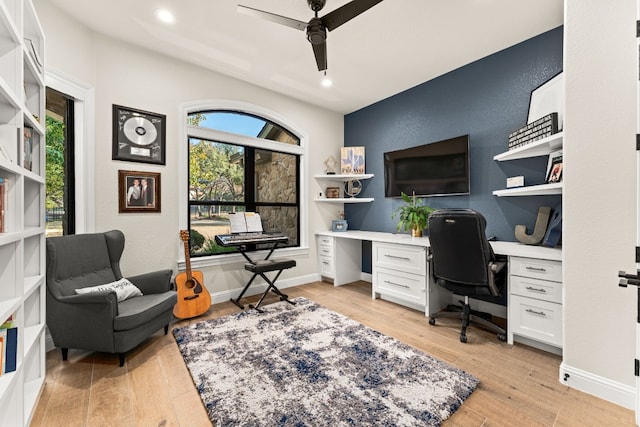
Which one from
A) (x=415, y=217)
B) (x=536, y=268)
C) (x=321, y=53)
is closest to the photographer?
(x=536, y=268)

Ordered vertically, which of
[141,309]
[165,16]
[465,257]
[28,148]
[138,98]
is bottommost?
[141,309]

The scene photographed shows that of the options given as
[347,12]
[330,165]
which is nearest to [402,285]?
[330,165]

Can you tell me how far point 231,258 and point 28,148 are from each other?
223 centimetres

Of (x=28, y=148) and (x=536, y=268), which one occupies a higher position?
(x=28, y=148)

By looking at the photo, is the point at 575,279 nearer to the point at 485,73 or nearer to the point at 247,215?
the point at 485,73

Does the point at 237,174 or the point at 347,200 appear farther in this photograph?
the point at 347,200

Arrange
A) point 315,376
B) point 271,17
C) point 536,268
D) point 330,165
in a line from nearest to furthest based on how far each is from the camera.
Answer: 1. point 315,376
2. point 271,17
3. point 536,268
4. point 330,165

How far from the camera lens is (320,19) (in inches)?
82.6

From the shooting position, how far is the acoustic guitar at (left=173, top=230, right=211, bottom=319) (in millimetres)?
2889

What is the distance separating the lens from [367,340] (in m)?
2.44

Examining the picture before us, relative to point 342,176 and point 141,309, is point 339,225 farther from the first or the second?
point 141,309

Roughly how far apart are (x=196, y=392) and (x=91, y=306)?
3.35ft

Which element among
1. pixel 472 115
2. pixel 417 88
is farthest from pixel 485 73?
pixel 417 88

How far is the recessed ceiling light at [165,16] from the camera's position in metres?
2.39
